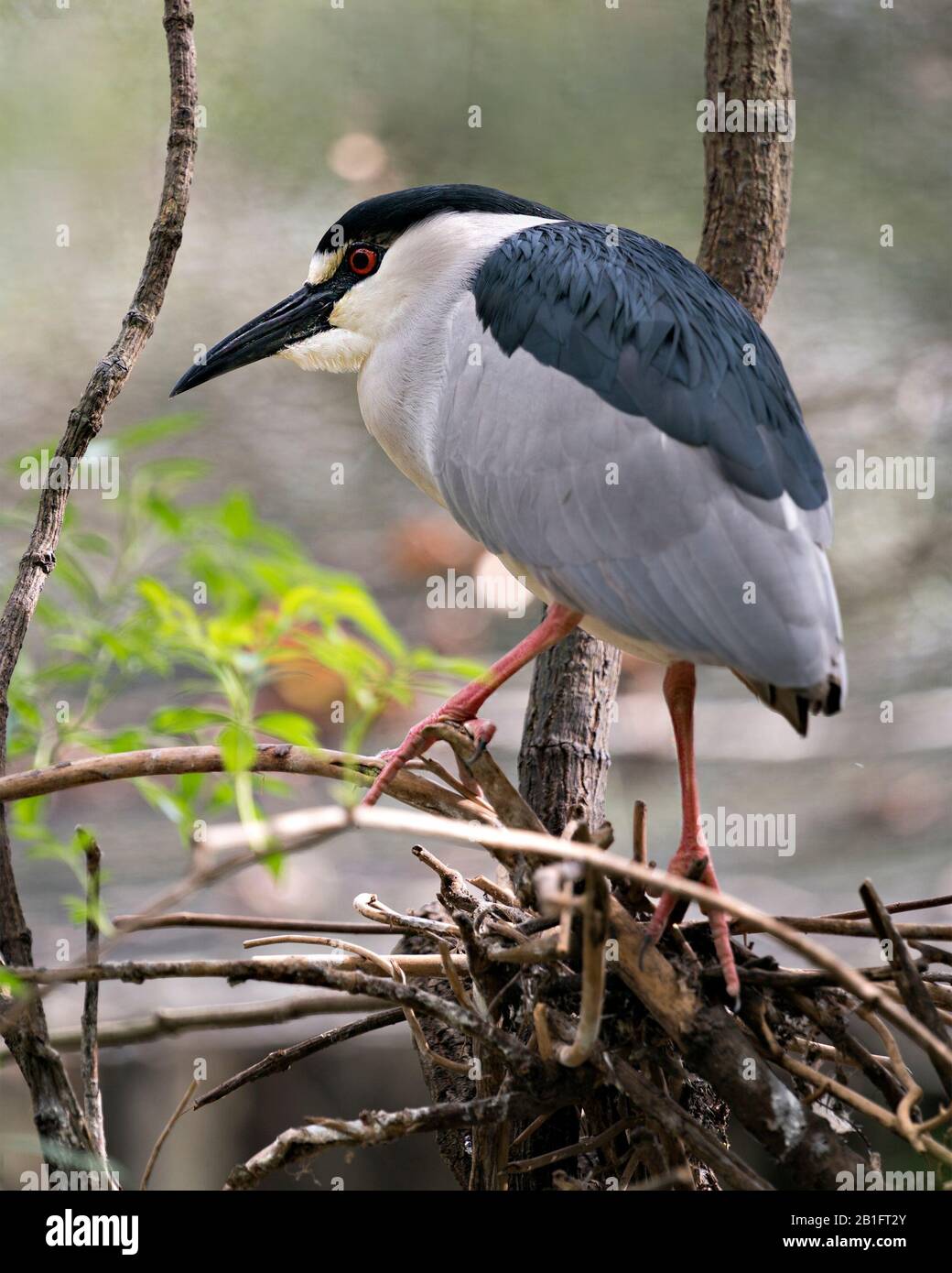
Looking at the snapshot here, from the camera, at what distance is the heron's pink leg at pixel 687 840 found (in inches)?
56.0

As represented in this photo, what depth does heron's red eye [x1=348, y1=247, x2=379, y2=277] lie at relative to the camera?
2.00m

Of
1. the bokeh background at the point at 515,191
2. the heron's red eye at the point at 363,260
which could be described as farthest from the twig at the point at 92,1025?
the bokeh background at the point at 515,191

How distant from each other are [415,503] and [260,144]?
131 centimetres

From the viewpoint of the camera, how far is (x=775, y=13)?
2152 millimetres

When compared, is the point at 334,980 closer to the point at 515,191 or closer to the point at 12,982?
the point at 12,982

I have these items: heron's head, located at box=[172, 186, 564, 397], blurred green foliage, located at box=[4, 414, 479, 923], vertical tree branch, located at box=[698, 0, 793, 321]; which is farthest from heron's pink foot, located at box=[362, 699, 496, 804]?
vertical tree branch, located at box=[698, 0, 793, 321]

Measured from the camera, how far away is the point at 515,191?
4.36m

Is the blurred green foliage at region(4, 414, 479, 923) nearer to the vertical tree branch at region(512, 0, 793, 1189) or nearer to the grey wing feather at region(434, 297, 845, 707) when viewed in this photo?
the grey wing feather at region(434, 297, 845, 707)

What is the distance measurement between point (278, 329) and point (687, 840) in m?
Answer: 1.03

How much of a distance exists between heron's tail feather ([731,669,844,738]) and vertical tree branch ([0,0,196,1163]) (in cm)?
83

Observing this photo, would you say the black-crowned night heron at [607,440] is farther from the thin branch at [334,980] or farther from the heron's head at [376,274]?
the thin branch at [334,980]

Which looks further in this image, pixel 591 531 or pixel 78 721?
pixel 591 531
